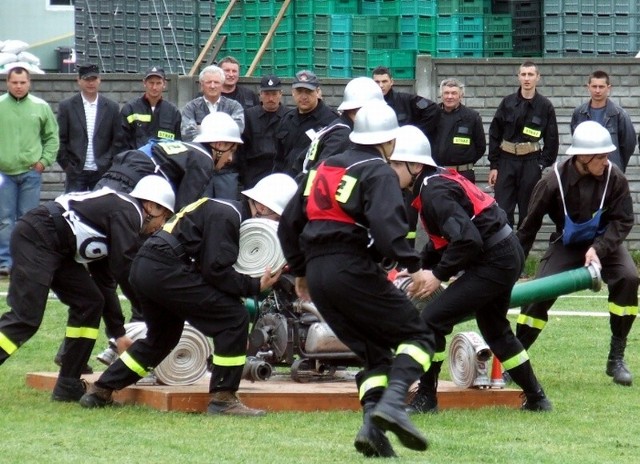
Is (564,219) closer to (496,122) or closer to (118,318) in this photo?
(118,318)

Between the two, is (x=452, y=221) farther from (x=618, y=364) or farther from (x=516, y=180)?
(x=516, y=180)

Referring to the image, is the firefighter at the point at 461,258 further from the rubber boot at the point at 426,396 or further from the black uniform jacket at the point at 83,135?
the black uniform jacket at the point at 83,135

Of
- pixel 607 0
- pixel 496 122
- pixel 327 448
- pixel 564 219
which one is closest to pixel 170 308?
pixel 327 448

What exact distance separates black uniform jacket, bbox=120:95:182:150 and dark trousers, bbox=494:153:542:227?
3663 mm

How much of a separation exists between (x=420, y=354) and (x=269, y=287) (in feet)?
5.73

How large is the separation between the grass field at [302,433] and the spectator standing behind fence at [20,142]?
19.7 feet

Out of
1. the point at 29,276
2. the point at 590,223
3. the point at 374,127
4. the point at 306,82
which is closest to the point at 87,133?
the point at 306,82

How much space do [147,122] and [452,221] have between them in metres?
7.52

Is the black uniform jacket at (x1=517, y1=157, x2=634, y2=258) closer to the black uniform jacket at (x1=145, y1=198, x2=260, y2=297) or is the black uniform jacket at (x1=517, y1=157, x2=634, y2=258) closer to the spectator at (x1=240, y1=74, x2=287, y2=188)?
the black uniform jacket at (x1=145, y1=198, x2=260, y2=297)

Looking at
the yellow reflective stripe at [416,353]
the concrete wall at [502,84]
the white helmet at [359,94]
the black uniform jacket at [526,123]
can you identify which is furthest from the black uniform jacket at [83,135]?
the yellow reflective stripe at [416,353]

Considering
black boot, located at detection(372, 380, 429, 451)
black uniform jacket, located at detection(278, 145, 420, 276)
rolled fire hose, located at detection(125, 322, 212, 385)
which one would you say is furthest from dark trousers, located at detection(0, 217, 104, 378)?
black boot, located at detection(372, 380, 429, 451)

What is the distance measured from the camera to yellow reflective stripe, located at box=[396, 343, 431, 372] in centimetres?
797

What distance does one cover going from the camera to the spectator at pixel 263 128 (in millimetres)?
15164

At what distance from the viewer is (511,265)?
909cm
